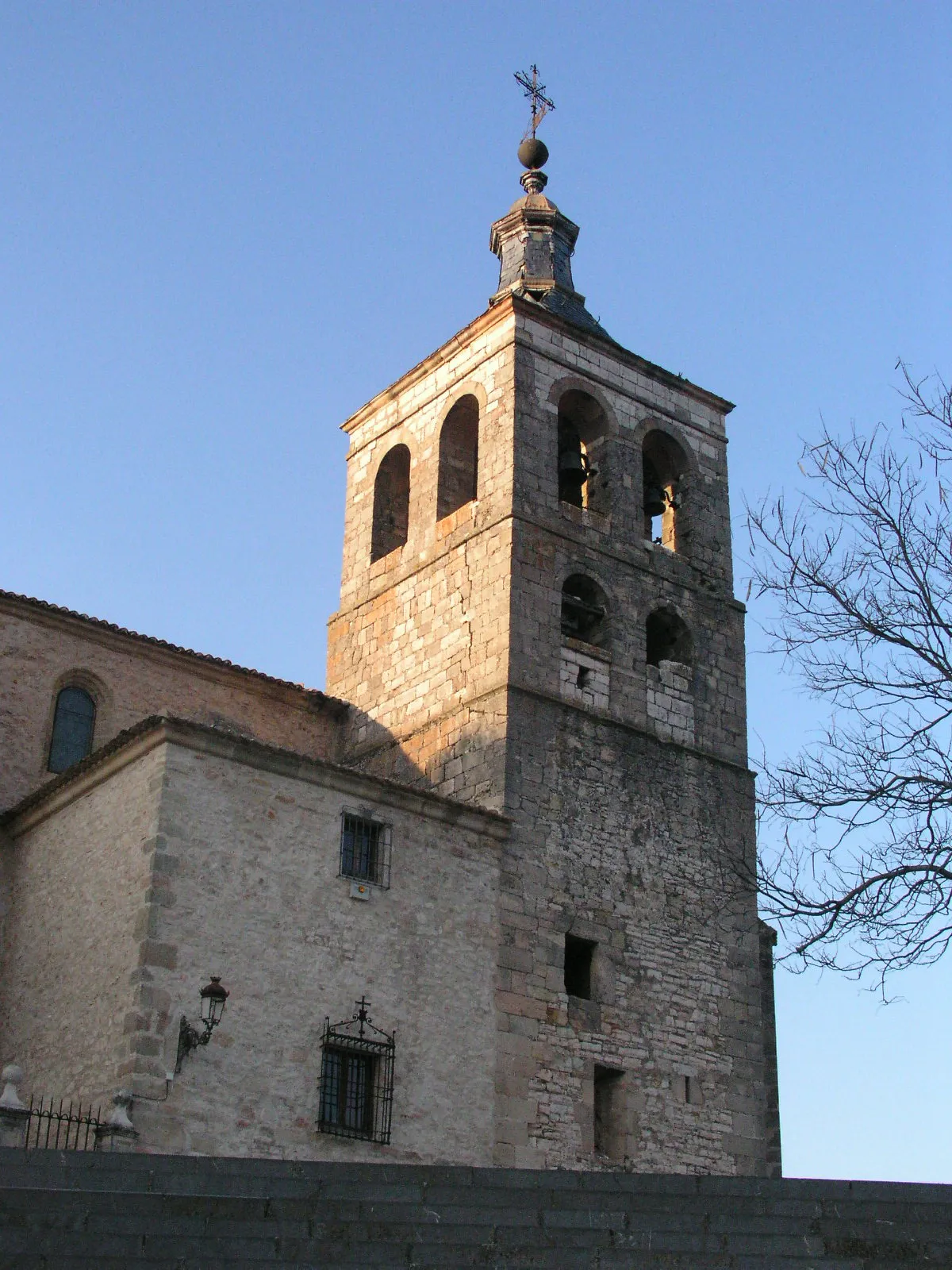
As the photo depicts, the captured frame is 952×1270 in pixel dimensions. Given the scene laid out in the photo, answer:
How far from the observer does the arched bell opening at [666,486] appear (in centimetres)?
2695

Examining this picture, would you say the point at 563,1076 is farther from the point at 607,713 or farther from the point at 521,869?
the point at 607,713

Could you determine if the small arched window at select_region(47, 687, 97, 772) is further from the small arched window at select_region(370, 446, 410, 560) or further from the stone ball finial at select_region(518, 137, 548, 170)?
the stone ball finial at select_region(518, 137, 548, 170)

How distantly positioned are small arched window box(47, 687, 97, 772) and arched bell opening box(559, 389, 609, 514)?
24.0ft

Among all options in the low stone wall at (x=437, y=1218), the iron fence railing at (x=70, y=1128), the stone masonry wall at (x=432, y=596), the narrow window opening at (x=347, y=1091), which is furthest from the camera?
the stone masonry wall at (x=432, y=596)

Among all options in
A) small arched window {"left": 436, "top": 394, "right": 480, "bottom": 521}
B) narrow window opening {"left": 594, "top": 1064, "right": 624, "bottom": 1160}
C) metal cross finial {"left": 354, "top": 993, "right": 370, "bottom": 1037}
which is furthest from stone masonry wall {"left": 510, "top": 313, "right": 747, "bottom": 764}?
metal cross finial {"left": 354, "top": 993, "right": 370, "bottom": 1037}

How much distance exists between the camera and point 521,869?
71.8 feet

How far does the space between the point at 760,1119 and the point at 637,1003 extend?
238 cm

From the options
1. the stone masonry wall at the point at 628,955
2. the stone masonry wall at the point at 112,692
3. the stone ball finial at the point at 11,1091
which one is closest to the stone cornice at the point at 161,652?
the stone masonry wall at the point at 112,692

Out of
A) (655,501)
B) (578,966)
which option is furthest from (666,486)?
(578,966)

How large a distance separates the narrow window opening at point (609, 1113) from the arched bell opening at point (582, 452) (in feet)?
26.7

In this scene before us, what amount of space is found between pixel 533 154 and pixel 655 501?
25.1 feet

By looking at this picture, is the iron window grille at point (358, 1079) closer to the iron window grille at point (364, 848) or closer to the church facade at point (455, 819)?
the church facade at point (455, 819)

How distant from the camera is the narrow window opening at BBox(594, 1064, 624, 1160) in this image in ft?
69.9

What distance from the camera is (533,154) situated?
31.1 m
